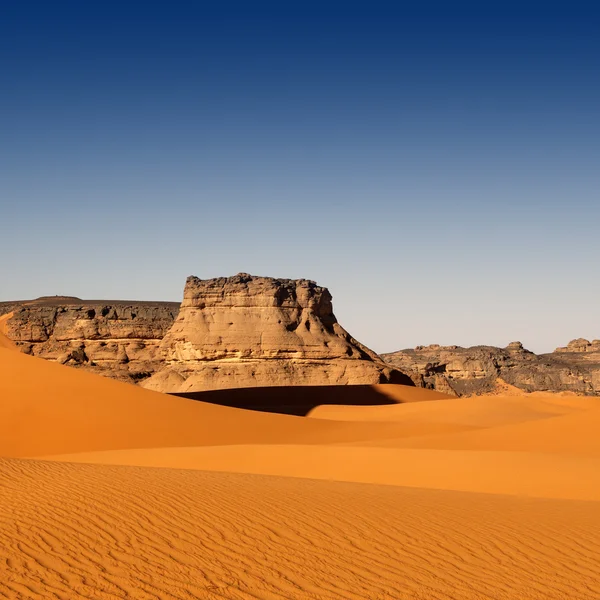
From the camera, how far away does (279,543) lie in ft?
25.5

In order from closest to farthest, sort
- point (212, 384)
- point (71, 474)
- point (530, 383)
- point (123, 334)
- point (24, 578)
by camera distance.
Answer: point (24, 578), point (71, 474), point (212, 384), point (123, 334), point (530, 383)

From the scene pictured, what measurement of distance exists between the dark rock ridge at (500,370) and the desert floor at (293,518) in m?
44.5

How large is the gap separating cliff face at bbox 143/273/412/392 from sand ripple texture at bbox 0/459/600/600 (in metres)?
37.9

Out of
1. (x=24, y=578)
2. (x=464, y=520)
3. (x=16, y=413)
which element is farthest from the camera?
(x=16, y=413)

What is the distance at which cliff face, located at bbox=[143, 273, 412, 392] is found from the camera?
4978cm

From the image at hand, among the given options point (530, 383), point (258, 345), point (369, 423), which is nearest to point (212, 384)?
point (258, 345)

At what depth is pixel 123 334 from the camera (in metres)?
63.7

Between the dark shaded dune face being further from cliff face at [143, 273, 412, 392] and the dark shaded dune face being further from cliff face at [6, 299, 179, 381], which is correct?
cliff face at [6, 299, 179, 381]

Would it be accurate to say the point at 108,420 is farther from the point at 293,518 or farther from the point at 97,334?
the point at 97,334

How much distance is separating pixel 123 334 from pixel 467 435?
46.3m

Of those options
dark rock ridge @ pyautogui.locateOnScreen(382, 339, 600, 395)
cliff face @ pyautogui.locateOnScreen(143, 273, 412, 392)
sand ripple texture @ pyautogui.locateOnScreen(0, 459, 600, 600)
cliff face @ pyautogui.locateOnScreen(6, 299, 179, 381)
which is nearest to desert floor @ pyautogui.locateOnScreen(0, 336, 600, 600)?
sand ripple texture @ pyautogui.locateOnScreen(0, 459, 600, 600)

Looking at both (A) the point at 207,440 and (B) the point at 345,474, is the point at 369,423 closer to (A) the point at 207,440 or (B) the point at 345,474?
(A) the point at 207,440

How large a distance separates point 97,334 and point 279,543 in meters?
58.9

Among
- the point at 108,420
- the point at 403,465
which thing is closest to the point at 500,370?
the point at 108,420
